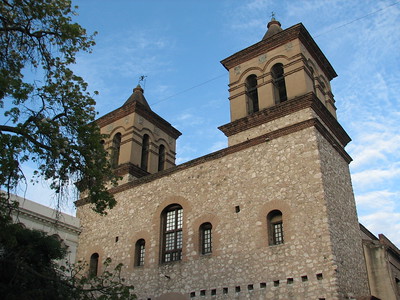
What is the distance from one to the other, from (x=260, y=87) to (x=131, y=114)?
312 inches

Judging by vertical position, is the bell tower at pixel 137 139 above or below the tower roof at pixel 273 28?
below

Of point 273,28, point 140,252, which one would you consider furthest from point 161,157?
point 273,28

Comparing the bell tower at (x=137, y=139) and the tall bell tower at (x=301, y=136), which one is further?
the bell tower at (x=137, y=139)

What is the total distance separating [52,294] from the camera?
927 cm

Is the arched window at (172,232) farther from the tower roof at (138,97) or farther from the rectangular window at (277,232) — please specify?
the tower roof at (138,97)

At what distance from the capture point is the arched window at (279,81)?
18609mm

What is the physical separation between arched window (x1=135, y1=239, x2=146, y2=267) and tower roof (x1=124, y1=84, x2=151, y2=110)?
8.55 m

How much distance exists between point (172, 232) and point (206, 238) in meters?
1.85

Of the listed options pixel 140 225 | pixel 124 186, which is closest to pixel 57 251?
pixel 140 225

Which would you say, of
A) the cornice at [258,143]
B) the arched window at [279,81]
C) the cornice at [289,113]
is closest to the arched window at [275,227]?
the cornice at [258,143]

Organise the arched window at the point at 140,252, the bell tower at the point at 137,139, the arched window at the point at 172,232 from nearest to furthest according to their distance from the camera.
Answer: the arched window at the point at 172,232 < the arched window at the point at 140,252 < the bell tower at the point at 137,139

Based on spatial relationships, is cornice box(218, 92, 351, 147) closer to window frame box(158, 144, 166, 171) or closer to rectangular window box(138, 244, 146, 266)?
rectangular window box(138, 244, 146, 266)

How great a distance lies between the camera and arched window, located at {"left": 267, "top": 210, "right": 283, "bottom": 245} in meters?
14.7

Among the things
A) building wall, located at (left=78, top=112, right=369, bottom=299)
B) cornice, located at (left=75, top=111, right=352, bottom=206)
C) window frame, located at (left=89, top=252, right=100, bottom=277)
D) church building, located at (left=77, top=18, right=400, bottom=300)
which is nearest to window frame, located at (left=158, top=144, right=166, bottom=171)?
church building, located at (left=77, top=18, right=400, bottom=300)
